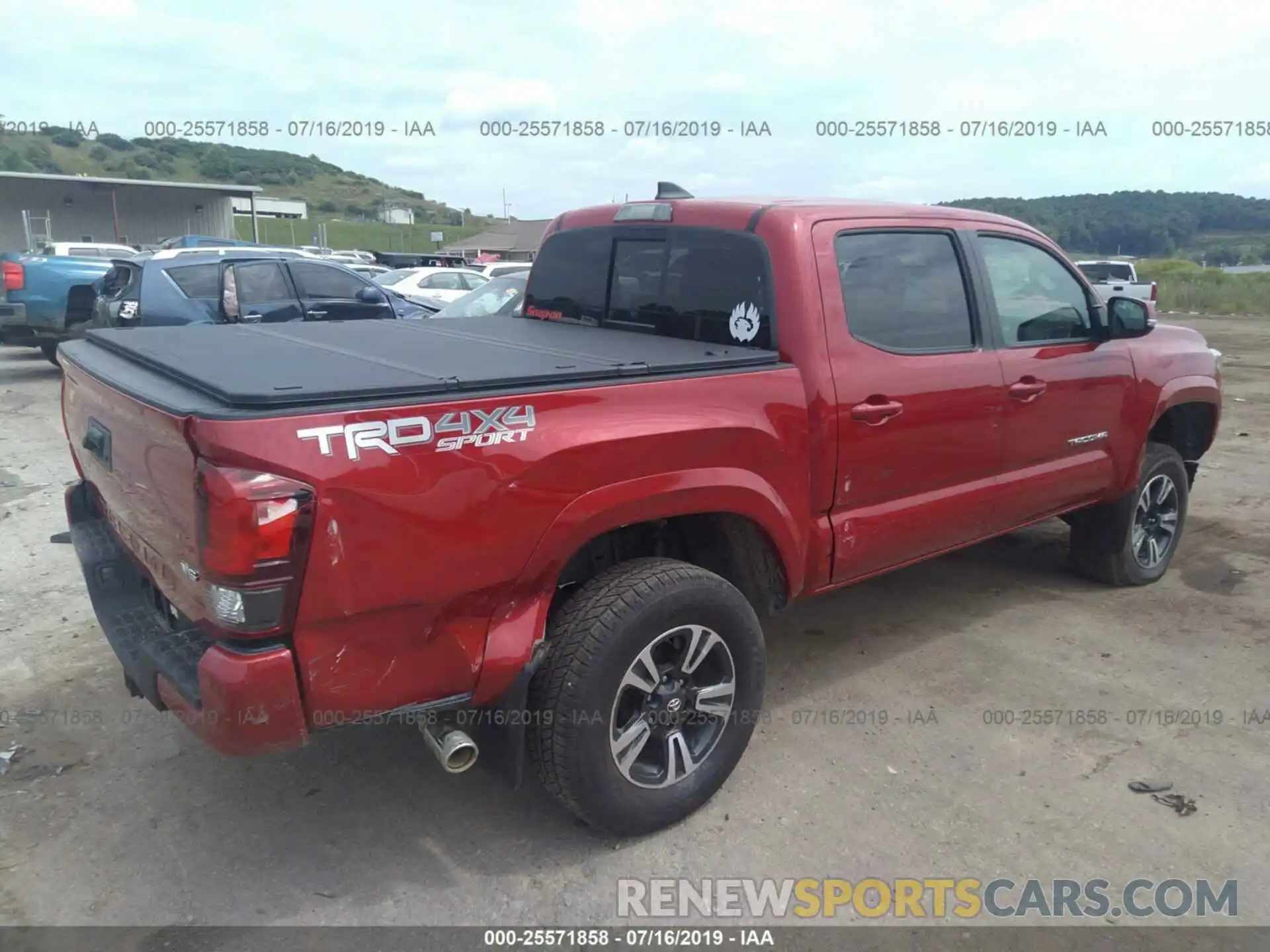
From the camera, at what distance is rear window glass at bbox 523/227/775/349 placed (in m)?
3.43

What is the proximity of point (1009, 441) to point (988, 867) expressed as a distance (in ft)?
6.09

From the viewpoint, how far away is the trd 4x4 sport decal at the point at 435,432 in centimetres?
222

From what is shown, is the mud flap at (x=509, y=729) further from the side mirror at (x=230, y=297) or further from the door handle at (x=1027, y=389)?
the side mirror at (x=230, y=297)

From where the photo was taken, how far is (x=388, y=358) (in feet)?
9.66

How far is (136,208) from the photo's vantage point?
36.5m

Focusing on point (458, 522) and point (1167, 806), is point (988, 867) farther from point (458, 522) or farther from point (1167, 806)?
point (458, 522)

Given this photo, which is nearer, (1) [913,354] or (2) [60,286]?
(1) [913,354]

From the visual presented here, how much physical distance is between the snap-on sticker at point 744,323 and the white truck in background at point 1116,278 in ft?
68.1

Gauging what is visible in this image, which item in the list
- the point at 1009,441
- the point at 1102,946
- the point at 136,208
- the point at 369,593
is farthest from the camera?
the point at 136,208

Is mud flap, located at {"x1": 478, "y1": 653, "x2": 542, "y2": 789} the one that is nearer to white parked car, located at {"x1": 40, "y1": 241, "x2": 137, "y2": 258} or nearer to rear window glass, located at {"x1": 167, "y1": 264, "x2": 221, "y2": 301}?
rear window glass, located at {"x1": 167, "y1": 264, "x2": 221, "y2": 301}

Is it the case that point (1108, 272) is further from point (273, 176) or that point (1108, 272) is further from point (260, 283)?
point (273, 176)

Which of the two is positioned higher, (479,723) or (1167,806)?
(479,723)

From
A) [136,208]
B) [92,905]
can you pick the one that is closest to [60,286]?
[92,905]

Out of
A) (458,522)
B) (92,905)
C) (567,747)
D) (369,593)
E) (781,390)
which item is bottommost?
(92,905)
